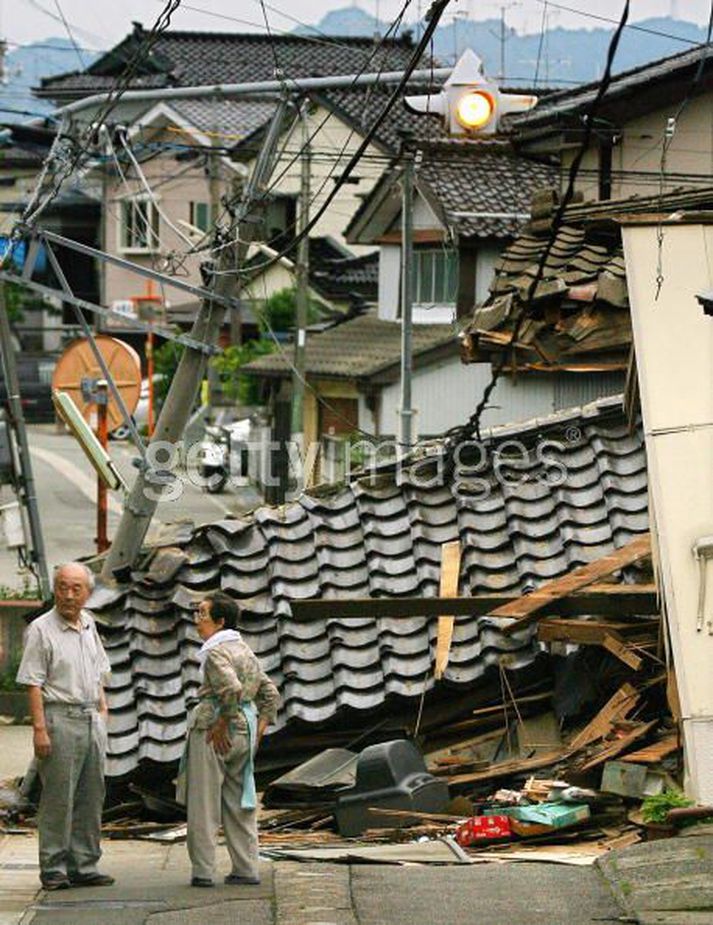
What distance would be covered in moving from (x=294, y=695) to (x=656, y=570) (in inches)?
121

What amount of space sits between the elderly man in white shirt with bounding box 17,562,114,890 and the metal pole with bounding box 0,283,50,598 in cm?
1068

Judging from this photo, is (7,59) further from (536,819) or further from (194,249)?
(536,819)

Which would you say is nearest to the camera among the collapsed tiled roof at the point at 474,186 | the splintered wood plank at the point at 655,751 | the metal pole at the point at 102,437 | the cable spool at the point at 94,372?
the splintered wood plank at the point at 655,751

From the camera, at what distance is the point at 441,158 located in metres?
32.9

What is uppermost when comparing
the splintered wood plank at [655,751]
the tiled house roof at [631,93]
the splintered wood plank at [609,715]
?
the tiled house roof at [631,93]

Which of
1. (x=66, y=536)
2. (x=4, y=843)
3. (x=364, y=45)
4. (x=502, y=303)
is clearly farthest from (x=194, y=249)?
(x=364, y=45)

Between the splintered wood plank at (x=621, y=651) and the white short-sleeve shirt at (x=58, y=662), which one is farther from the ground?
the splintered wood plank at (x=621, y=651)

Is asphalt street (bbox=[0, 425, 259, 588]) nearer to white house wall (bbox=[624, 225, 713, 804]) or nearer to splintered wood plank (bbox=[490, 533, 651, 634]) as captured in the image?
splintered wood plank (bbox=[490, 533, 651, 634])

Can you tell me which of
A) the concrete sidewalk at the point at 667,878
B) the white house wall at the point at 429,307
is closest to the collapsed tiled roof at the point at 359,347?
the white house wall at the point at 429,307

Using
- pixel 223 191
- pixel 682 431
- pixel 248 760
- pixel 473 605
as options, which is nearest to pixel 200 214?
pixel 223 191

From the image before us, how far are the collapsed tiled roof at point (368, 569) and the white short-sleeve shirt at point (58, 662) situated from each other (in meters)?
3.72

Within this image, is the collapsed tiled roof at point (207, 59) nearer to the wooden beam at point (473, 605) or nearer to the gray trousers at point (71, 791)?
the wooden beam at point (473, 605)

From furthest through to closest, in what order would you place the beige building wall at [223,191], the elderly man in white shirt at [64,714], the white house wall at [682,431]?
1. the beige building wall at [223,191]
2. the white house wall at [682,431]
3. the elderly man in white shirt at [64,714]

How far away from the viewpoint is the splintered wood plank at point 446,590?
13.6 metres
